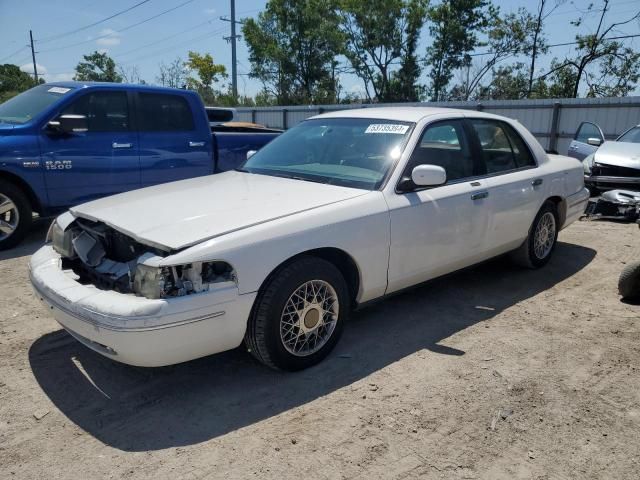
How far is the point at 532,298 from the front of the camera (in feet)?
15.6

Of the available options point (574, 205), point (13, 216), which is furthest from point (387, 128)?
point (13, 216)

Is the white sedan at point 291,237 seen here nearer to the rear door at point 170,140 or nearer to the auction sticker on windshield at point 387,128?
the auction sticker on windshield at point 387,128

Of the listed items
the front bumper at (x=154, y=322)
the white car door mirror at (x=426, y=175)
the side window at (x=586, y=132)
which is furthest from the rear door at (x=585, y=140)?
Answer: the front bumper at (x=154, y=322)

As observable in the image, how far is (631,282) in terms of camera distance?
456cm

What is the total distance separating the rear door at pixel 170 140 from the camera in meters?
6.90

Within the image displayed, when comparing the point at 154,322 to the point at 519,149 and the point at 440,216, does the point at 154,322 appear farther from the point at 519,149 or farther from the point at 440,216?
the point at 519,149

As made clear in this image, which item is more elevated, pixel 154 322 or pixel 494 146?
pixel 494 146

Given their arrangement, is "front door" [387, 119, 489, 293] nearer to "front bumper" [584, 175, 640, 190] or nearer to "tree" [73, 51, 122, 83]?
"front bumper" [584, 175, 640, 190]

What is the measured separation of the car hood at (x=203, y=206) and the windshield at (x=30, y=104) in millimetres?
3112

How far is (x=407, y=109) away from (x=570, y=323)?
220cm

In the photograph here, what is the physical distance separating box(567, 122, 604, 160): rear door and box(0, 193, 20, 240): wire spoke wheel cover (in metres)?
9.70

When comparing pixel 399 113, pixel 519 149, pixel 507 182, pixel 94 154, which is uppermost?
pixel 399 113

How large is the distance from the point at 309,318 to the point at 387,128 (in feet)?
5.52

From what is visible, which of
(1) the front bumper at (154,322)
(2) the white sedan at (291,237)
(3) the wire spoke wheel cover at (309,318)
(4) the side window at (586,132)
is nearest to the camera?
(1) the front bumper at (154,322)
